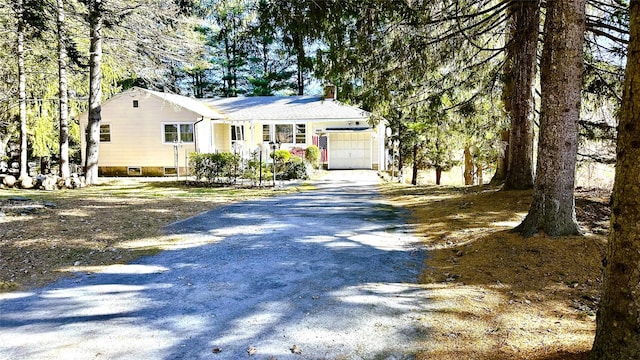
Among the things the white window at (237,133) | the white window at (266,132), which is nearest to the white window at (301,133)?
the white window at (266,132)

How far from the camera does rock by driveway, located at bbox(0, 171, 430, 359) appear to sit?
3152 millimetres

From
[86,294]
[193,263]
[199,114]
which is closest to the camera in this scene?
[86,294]

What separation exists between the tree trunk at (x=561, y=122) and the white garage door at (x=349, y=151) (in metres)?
17.3

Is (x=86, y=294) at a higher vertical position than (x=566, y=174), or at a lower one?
lower

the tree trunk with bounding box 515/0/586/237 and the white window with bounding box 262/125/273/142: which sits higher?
the white window with bounding box 262/125/273/142

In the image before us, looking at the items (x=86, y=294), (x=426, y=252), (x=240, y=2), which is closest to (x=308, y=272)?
(x=426, y=252)

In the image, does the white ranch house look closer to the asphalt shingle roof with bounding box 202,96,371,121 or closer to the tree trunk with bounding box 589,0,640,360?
the asphalt shingle roof with bounding box 202,96,371,121

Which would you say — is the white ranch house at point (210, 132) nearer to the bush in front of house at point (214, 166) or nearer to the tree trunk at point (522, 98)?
the bush in front of house at point (214, 166)

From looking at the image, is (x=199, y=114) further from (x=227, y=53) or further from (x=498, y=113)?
(x=227, y=53)

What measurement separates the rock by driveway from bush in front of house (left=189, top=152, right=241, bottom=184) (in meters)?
9.47

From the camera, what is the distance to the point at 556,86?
5512 millimetres

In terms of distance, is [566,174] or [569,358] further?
[566,174]

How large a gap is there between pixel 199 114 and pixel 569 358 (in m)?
19.7

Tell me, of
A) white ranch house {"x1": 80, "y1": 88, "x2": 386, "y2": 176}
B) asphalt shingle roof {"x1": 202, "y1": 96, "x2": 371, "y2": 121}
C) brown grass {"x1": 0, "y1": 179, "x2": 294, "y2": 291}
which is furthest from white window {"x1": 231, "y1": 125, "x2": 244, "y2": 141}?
brown grass {"x1": 0, "y1": 179, "x2": 294, "y2": 291}
